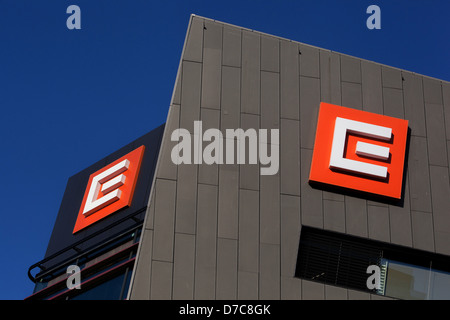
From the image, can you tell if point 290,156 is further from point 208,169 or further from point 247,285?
point 247,285

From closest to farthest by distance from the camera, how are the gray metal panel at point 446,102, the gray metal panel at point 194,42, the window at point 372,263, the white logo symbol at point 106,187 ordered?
the window at point 372,263 → the gray metal panel at point 194,42 → the gray metal panel at point 446,102 → the white logo symbol at point 106,187

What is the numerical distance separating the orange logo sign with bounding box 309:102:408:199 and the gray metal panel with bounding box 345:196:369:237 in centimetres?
42

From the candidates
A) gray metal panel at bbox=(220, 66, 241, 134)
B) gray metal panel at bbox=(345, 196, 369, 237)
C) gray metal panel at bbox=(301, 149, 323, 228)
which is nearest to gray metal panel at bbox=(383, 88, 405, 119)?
gray metal panel at bbox=(345, 196, 369, 237)

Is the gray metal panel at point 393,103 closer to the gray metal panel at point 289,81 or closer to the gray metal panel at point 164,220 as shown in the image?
the gray metal panel at point 289,81

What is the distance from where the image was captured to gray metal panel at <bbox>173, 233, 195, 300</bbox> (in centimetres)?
2056

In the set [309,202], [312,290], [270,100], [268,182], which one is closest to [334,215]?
[309,202]

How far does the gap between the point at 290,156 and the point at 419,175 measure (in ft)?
14.0

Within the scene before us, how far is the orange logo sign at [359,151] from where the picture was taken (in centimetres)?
2334

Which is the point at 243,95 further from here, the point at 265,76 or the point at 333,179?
the point at 333,179

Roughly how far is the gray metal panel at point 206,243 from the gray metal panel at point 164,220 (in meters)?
0.76

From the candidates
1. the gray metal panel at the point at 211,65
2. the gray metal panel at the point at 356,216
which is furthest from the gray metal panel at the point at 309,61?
the gray metal panel at the point at 356,216

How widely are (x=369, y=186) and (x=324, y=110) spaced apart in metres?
2.84

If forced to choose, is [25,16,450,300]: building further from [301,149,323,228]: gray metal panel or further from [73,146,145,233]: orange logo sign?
[73,146,145,233]: orange logo sign
